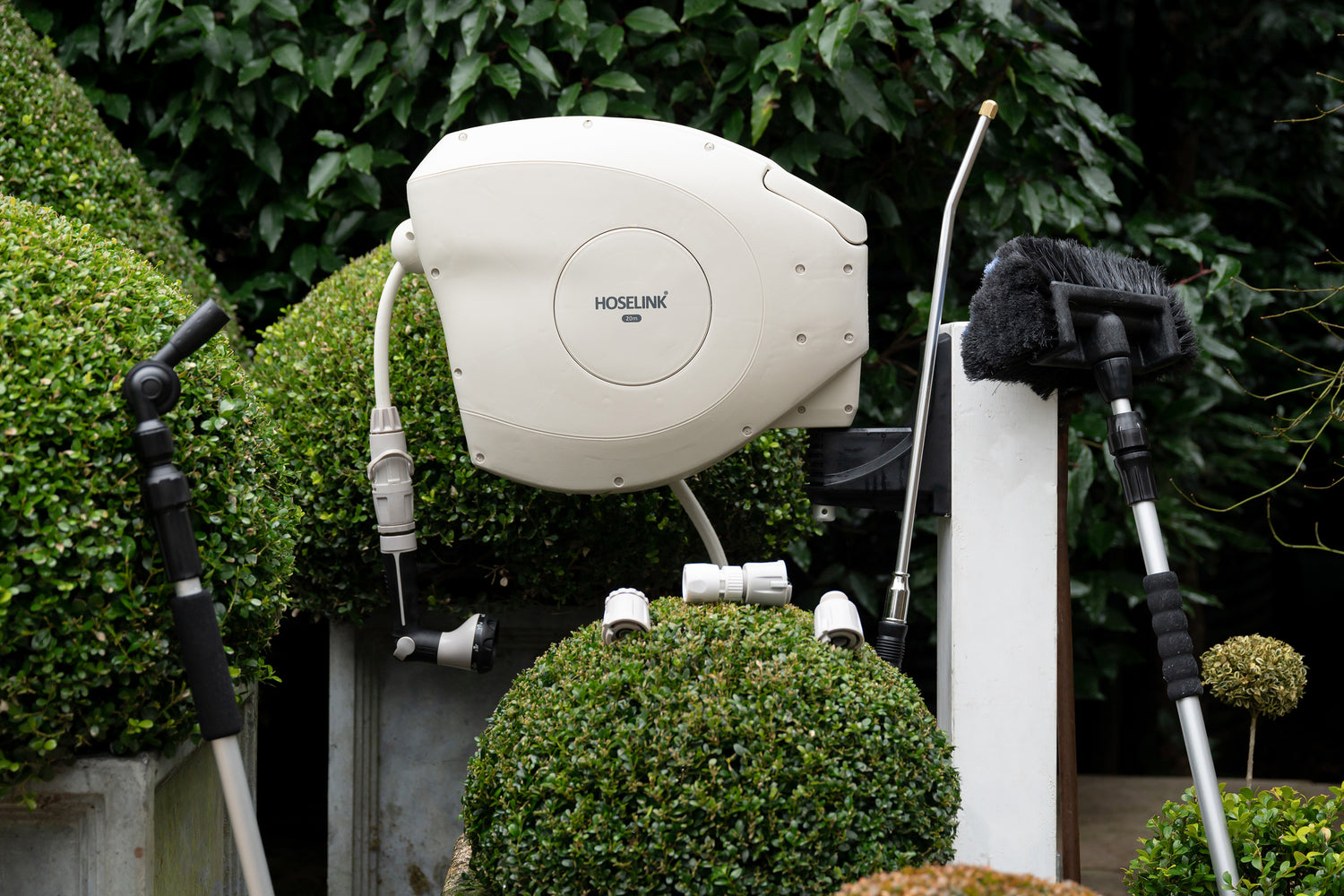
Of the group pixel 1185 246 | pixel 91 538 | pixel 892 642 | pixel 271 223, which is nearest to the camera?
pixel 91 538

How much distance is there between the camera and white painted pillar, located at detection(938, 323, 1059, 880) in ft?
5.89

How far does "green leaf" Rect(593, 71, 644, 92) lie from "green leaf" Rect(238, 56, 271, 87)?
84 cm

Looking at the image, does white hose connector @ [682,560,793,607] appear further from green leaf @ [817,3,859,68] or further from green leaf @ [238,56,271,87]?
green leaf @ [238,56,271,87]

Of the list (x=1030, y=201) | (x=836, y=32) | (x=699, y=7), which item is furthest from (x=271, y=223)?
(x=1030, y=201)

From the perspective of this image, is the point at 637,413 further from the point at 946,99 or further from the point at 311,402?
the point at 946,99

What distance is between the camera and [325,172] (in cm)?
268

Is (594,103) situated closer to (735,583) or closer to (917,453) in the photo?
(917,453)

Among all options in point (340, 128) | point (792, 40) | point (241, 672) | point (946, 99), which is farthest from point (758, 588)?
point (340, 128)

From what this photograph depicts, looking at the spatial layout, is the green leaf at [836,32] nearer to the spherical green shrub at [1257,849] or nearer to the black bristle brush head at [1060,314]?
the black bristle brush head at [1060,314]

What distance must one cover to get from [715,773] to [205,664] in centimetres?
64

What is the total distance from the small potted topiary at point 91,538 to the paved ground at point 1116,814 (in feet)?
6.75

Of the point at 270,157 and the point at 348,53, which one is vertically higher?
the point at 348,53

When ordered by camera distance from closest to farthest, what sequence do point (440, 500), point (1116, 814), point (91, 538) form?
point (91, 538) < point (440, 500) < point (1116, 814)

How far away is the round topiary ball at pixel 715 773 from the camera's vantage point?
1338 mm
